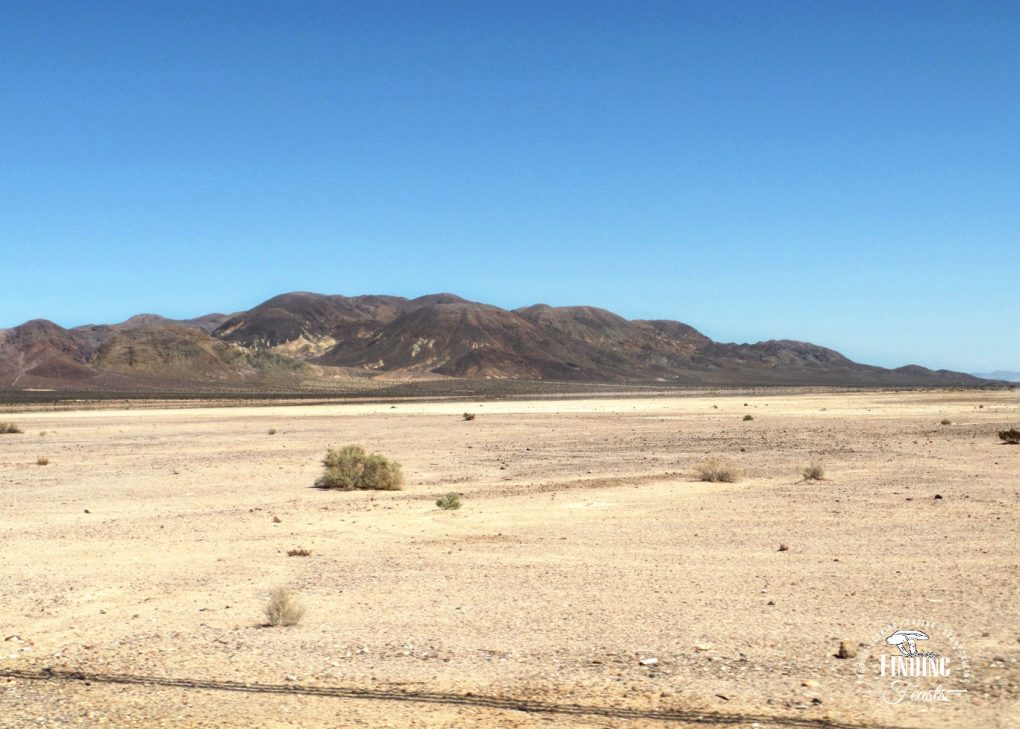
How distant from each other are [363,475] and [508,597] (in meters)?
10.9

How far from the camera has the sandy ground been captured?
6.92m

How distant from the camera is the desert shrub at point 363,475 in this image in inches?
Result: 801

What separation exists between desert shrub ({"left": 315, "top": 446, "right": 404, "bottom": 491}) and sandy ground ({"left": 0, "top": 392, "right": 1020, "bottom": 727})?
2.39 ft

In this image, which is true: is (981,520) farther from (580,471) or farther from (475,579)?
(580,471)

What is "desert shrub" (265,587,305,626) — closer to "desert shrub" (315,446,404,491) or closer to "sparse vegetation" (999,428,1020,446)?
"desert shrub" (315,446,404,491)

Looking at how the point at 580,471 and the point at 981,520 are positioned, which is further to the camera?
the point at 580,471

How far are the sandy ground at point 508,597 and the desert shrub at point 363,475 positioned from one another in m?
0.73

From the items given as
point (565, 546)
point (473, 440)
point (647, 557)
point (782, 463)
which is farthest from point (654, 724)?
point (473, 440)

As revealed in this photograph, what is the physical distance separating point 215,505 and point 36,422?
38502 millimetres

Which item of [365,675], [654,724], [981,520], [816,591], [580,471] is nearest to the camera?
[654,724]

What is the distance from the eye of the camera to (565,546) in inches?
507

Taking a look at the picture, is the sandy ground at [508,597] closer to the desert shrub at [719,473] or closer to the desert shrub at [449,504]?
the desert shrub at [449,504]

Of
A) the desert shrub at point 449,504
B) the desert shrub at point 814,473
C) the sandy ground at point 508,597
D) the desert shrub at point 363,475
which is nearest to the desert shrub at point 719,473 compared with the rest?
the sandy ground at point 508,597

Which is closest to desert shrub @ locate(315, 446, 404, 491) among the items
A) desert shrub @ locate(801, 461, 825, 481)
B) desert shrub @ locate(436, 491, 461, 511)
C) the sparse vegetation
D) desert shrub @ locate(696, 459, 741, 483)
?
desert shrub @ locate(436, 491, 461, 511)
